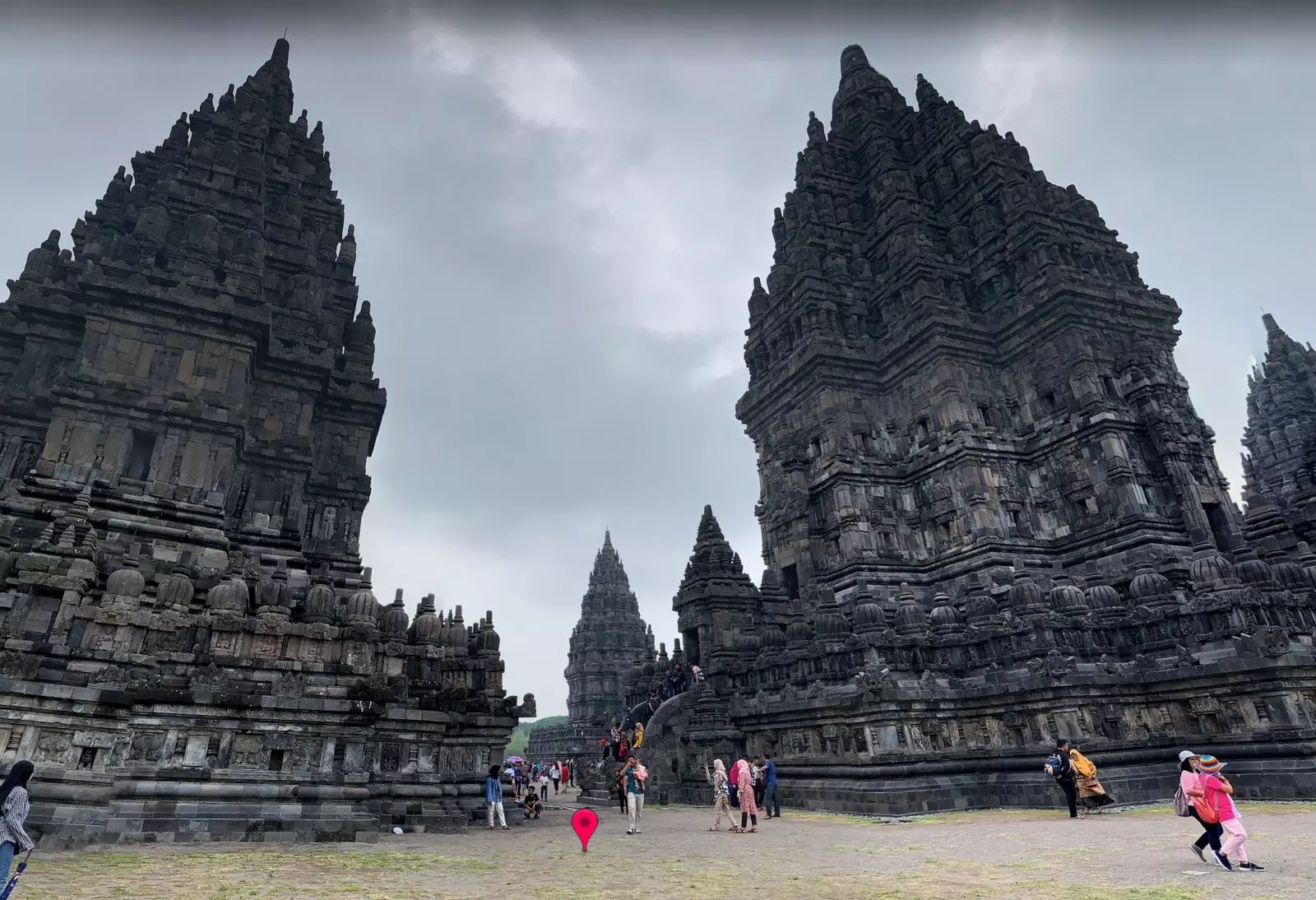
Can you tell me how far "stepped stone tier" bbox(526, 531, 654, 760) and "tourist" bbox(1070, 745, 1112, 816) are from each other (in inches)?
1605

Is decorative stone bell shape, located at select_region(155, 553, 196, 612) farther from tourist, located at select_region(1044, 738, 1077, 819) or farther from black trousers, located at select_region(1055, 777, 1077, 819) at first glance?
black trousers, located at select_region(1055, 777, 1077, 819)

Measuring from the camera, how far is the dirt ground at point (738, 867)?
774 centimetres

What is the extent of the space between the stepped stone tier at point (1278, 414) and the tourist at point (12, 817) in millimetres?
53885

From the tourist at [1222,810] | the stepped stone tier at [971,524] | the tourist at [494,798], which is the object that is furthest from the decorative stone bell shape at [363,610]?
the tourist at [1222,810]

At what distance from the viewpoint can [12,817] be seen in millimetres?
6285

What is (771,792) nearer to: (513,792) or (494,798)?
(494,798)

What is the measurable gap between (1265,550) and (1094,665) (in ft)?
39.8

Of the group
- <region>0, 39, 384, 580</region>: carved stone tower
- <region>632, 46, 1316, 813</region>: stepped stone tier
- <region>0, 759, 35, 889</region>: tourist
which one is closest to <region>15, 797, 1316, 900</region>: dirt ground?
<region>0, 759, 35, 889</region>: tourist

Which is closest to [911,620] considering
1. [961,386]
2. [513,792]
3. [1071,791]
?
[1071,791]

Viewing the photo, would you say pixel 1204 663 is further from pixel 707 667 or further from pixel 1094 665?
pixel 707 667

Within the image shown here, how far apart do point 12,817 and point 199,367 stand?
19320mm

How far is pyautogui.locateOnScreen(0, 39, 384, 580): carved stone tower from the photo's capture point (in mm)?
20125

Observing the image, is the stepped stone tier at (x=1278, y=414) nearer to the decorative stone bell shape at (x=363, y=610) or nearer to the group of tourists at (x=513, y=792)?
the group of tourists at (x=513, y=792)

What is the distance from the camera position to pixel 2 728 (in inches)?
469
